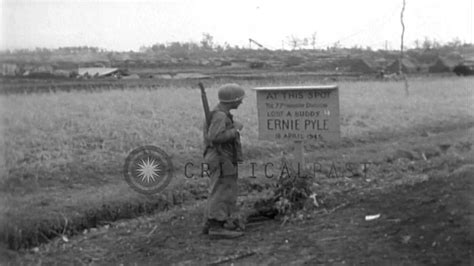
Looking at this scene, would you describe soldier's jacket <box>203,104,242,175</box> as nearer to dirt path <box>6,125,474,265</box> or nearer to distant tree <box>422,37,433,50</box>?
dirt path <box>6,125,474,265</box>

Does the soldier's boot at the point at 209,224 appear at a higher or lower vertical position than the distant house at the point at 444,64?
lower

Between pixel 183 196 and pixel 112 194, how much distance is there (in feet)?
2.96

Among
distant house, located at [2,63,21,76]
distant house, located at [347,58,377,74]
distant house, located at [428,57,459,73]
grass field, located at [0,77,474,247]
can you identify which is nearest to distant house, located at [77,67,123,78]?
grass field, located at [0,77,474,247]

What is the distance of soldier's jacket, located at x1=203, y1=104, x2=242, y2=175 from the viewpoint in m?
6.29

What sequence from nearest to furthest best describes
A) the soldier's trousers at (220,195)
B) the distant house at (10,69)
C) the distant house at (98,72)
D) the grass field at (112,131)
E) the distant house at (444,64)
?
1. the soldier's trousers at (220,195)
2. the grass field at (112,131)
3. the distant house at (10,69)
4. the distant house at (98,72)
5. the distant house at (444,64)

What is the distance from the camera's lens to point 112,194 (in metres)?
8.77

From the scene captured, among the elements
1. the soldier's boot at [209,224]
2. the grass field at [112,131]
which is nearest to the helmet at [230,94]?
the soldier's boot at [209,224]

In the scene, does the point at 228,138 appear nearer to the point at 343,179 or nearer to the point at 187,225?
the point at 187,225

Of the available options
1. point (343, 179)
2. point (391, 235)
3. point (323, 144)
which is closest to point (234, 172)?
point (391, 235)

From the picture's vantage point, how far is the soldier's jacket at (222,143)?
20.6 feet

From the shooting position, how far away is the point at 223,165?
6391mm

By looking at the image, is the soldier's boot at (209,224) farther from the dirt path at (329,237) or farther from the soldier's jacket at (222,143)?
the soldier's jacket at (222,143)

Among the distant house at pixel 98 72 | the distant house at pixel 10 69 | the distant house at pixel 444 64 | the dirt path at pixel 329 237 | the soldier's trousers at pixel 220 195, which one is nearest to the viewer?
the dirt path at pixel 329 237

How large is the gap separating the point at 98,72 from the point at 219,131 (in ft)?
26.2
